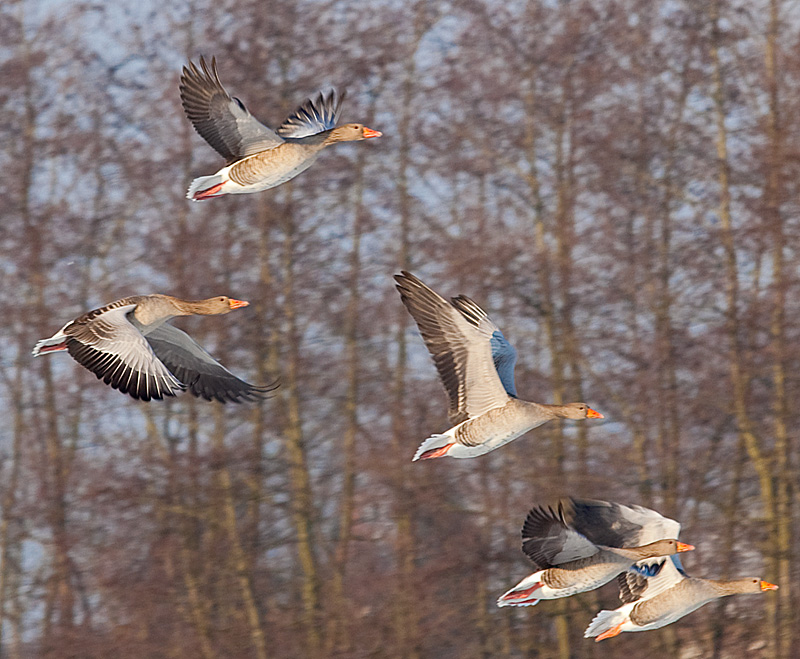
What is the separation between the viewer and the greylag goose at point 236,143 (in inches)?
368

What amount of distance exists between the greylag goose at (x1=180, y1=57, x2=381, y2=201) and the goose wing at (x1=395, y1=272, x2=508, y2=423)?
4.60 feet

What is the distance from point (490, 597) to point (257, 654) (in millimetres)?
3805

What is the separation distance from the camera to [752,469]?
61.9 feet

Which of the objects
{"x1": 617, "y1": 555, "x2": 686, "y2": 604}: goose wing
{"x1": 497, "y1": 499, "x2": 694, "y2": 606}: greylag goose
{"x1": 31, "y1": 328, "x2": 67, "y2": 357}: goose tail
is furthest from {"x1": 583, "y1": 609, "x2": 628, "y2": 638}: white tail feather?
{"x1": 31, "y1": 328, "x2": 67, "y2": 357}: goose tail

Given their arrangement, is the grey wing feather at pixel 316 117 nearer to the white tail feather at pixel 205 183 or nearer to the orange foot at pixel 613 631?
the white tail feather at pixel 205 183

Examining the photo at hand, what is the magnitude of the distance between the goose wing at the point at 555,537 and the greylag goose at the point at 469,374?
0.67 meters

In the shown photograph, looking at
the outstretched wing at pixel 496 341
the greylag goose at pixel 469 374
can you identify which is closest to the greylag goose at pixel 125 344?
the greylag goose at pixel 469 374

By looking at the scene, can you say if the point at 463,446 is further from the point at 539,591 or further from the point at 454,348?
the point at 539,591

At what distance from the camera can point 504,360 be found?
9422mm

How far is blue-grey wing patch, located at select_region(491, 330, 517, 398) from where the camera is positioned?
9.34 meters

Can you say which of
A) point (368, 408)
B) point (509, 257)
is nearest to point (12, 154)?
point (368, 408)

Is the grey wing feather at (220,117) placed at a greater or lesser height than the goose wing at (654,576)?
greater

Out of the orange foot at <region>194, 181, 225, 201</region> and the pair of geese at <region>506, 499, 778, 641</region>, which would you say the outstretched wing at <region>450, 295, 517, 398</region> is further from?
the orange foot at <region>194, 181, 225, 201</region>

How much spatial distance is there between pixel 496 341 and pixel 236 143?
2.78 metres
